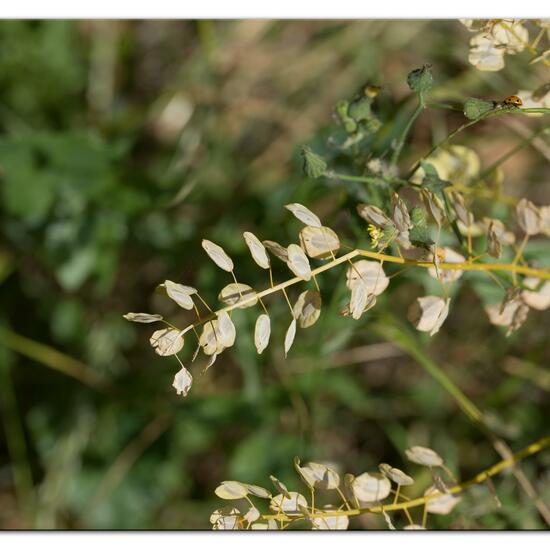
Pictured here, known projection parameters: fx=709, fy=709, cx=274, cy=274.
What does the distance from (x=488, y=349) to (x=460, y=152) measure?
1.80 ft

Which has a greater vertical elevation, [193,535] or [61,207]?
[61,207]

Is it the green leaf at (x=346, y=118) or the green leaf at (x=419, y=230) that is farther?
the green leaf at (x=346, y=118)

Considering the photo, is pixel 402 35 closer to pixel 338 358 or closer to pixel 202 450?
pixel 338 358

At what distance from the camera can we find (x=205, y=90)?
1276mm

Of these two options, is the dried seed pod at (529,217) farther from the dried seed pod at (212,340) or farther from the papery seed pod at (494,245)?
the dried seed pod at (212,340)

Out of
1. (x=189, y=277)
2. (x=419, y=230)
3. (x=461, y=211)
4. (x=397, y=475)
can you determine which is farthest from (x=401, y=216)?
(x=189, y=277)

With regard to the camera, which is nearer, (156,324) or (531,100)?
(531,100)

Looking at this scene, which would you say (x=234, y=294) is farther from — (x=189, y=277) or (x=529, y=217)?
(x=189, y=277)

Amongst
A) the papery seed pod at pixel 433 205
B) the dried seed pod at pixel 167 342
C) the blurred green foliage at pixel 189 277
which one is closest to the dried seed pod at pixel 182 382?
the dried seed pod at pixel 167 342

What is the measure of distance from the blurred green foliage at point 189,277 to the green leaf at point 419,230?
30 cm

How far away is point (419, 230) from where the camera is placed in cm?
55

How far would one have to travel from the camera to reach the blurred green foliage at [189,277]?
3.33ft

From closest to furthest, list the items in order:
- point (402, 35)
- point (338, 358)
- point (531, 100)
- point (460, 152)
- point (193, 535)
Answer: point (531, 100) → point (460, 152) → point (193, 535) → point (338, 358) → point (402, 35)

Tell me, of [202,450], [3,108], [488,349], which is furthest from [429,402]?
[3,108]
